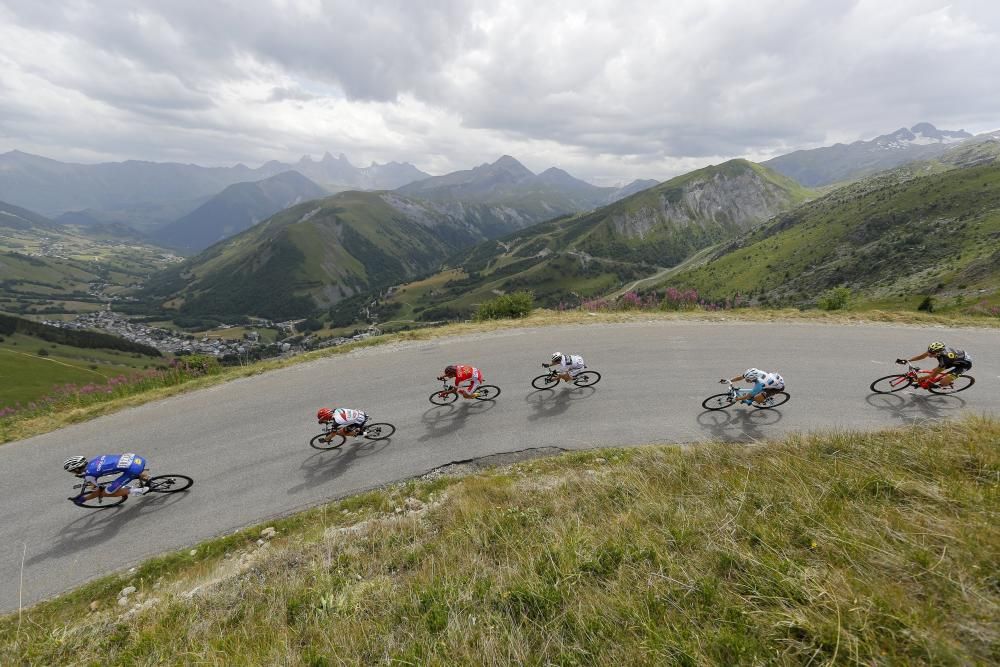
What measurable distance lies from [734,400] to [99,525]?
16.3 meters

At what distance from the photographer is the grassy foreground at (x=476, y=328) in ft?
45.4

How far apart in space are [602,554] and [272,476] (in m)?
9.06

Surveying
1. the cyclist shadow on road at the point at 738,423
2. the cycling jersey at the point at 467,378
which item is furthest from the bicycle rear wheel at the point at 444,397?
the cyclist shadow on road at the point at 738,423

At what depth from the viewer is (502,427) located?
11.9 metres

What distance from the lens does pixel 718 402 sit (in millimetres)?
12016

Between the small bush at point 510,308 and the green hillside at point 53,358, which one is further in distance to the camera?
the green hillside at point 53,358

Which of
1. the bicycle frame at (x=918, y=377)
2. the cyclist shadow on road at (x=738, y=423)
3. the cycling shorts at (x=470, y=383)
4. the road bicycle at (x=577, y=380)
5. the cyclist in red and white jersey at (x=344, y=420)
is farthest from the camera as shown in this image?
the road bicycle at (x=577, y=380)

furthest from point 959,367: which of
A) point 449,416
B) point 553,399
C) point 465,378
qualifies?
point 449,416

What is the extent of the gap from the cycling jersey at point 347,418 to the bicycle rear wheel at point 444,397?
252 cm

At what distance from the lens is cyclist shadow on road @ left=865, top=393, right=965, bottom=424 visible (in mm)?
10820

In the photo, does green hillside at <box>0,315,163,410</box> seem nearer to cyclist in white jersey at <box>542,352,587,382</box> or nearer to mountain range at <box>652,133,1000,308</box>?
cyclist in white jersey at <box>542,352,587,382</box>

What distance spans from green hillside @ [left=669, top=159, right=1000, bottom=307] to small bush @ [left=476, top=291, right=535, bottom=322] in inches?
1666

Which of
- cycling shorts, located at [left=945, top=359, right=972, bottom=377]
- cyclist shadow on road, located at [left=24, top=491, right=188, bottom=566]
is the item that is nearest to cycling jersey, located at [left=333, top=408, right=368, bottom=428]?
cyclist shadow on road, located at [left=24, top=491, right=188, bottom=566]

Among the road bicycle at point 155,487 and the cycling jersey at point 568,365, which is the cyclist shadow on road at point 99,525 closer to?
the road bicycle at point 155,487
